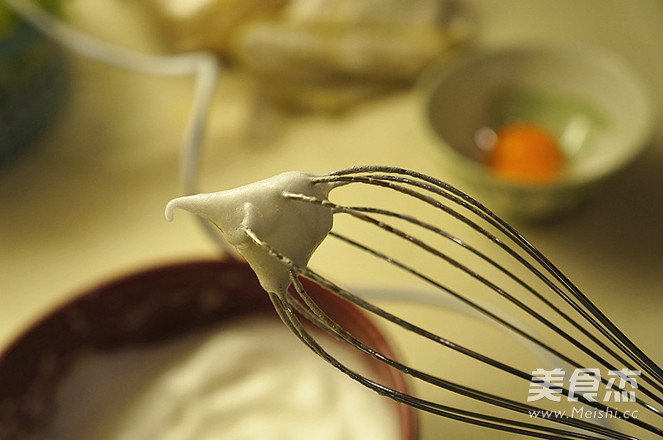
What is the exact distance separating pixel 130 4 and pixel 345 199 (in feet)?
1.78

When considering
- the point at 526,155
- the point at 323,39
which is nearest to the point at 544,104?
the point at 526,155

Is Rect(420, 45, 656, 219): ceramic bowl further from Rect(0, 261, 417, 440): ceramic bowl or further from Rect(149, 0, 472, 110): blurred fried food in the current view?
Rect(0, 261, 417, 440): ceramic bowl

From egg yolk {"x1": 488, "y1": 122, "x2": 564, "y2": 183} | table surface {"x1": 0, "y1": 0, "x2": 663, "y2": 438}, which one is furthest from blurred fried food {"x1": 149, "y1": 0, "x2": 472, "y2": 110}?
egg yolk {"x1": 488, "y1": 122, "x2": 564, "y2": 183}

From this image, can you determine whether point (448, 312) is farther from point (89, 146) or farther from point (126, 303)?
point (89, 146)

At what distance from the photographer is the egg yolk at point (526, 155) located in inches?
21.3

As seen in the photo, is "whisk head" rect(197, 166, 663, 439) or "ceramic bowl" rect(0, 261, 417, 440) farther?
"ceramic bowl" rect(0, 261, 417, 440)

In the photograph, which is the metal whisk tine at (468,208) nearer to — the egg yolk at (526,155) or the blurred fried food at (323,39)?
the egg yolk at (526,155)

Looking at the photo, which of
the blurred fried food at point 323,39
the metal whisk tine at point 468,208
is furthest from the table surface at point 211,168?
the metal whisk tine at point 468,208

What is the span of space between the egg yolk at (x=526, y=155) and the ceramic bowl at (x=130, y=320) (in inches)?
8.7

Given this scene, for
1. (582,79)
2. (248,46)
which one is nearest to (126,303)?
(248,46)

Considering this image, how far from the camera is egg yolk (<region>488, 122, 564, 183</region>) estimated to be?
541mm

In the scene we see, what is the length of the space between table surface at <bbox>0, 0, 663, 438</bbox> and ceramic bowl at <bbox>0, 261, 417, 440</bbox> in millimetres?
66

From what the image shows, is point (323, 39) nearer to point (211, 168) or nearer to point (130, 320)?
point (211, 168)

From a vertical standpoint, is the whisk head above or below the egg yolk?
below
